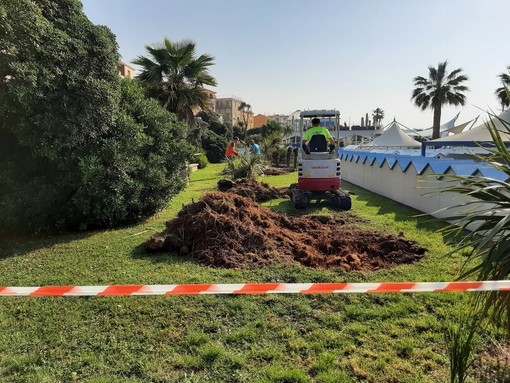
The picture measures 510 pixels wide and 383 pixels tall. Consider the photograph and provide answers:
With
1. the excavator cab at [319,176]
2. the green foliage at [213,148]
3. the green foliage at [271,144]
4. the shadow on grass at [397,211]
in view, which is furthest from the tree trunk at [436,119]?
the excavator cab at [319,176]

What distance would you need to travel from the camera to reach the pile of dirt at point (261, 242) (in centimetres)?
531

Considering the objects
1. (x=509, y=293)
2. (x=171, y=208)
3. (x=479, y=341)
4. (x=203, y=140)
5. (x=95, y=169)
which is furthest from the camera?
(x=203, y=140)

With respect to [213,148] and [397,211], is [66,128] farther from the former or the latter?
[213,148]

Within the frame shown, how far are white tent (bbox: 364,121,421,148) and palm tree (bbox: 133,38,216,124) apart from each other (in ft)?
Answer: 67.9

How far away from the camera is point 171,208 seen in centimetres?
1038

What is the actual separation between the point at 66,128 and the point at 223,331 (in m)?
4.88

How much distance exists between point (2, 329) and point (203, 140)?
3517cm

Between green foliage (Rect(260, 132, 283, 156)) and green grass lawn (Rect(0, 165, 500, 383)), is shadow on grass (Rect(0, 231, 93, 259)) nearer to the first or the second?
green grass lawn (Rect(0, 165, 500, 383))

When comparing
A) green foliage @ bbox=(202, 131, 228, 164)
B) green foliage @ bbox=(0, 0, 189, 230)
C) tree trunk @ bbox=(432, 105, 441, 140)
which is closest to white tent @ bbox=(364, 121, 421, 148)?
tree trunk @ bbox=(432, 105, 441, 140)

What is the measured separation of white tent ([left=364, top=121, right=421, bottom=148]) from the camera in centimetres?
3127

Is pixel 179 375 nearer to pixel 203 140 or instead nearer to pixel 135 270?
pixel 135 270

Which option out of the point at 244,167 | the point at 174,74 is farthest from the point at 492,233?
the point at 174,74

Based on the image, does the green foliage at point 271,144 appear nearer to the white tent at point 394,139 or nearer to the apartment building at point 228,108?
the white tent at point 394,139

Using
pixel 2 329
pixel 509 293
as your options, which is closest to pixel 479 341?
pixel 509 293
